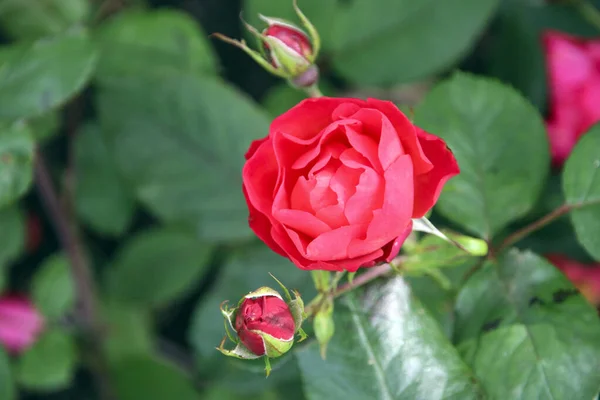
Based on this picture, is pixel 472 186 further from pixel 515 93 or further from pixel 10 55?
pixel 10 55

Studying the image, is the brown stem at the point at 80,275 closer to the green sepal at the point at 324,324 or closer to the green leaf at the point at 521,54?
the green sepal at the point at 324,324

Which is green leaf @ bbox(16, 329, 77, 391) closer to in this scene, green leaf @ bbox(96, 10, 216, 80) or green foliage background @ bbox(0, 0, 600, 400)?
green foliage background @ bbox(0, 0, 600, 400)

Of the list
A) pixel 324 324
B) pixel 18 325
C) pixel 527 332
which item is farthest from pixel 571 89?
pixel 18 325

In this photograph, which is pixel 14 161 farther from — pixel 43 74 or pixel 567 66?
pixel 567 66

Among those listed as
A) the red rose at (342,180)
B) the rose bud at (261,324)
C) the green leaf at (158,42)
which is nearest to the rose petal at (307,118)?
the red rose at (342,180)

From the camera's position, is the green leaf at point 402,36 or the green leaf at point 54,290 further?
the green leaf at point 54,290

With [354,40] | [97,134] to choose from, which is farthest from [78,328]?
[354,40]
